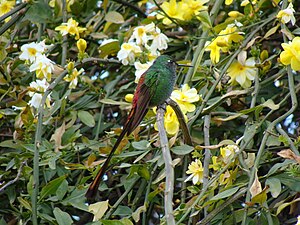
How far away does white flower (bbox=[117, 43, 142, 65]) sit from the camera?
179 cm

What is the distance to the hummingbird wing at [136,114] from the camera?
146 centimetres

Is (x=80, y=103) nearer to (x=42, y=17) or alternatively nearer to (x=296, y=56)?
(x=42, y=17)

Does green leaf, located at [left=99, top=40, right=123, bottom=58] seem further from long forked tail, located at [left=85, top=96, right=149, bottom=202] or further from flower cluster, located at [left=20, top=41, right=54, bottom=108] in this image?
long forked tail, located at [left=85, top=96, right=149, bottom=202]

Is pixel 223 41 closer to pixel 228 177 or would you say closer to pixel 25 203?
pixel 228 177

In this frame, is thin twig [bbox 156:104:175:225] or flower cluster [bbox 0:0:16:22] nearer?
thin twig [bbox 156:104:175:225]

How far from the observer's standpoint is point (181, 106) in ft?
5.20

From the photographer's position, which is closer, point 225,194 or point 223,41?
point 225,194

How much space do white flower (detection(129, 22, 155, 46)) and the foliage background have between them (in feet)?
0.32

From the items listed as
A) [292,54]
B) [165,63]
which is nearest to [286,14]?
[292,54]

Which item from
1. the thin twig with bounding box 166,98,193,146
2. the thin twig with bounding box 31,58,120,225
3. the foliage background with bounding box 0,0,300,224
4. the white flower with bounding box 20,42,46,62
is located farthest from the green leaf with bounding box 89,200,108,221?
the white flower with bounding box 20,42,46,62

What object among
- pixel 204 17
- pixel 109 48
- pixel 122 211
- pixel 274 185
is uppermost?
pixel 204 17

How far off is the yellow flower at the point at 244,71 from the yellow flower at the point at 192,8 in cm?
23

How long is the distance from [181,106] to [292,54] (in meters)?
0.26

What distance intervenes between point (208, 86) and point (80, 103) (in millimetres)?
368
